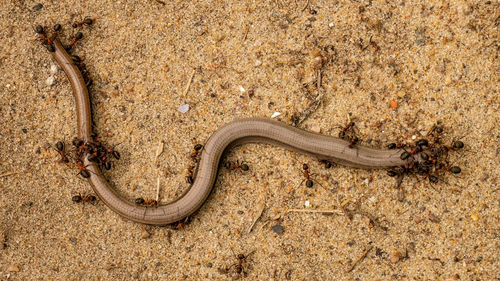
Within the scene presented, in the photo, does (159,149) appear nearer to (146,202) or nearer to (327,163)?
(146,202)

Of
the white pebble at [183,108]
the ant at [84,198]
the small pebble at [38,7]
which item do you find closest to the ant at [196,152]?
the white pebble at [183,108]

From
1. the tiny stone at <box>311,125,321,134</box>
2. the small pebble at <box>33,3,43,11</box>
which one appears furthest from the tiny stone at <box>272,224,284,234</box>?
the small pebble at <box>33,3,43,11</box>

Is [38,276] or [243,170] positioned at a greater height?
[243,170]

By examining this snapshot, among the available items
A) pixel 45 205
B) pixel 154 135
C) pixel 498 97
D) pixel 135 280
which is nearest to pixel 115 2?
pixel 154 135

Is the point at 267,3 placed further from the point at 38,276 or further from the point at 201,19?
the point at 38,276

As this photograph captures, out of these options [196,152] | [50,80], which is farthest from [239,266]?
[50,80]

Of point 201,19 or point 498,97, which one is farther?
point 201,19

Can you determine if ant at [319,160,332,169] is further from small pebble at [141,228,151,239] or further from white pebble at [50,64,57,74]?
white pebble at [50,64,57,74]
